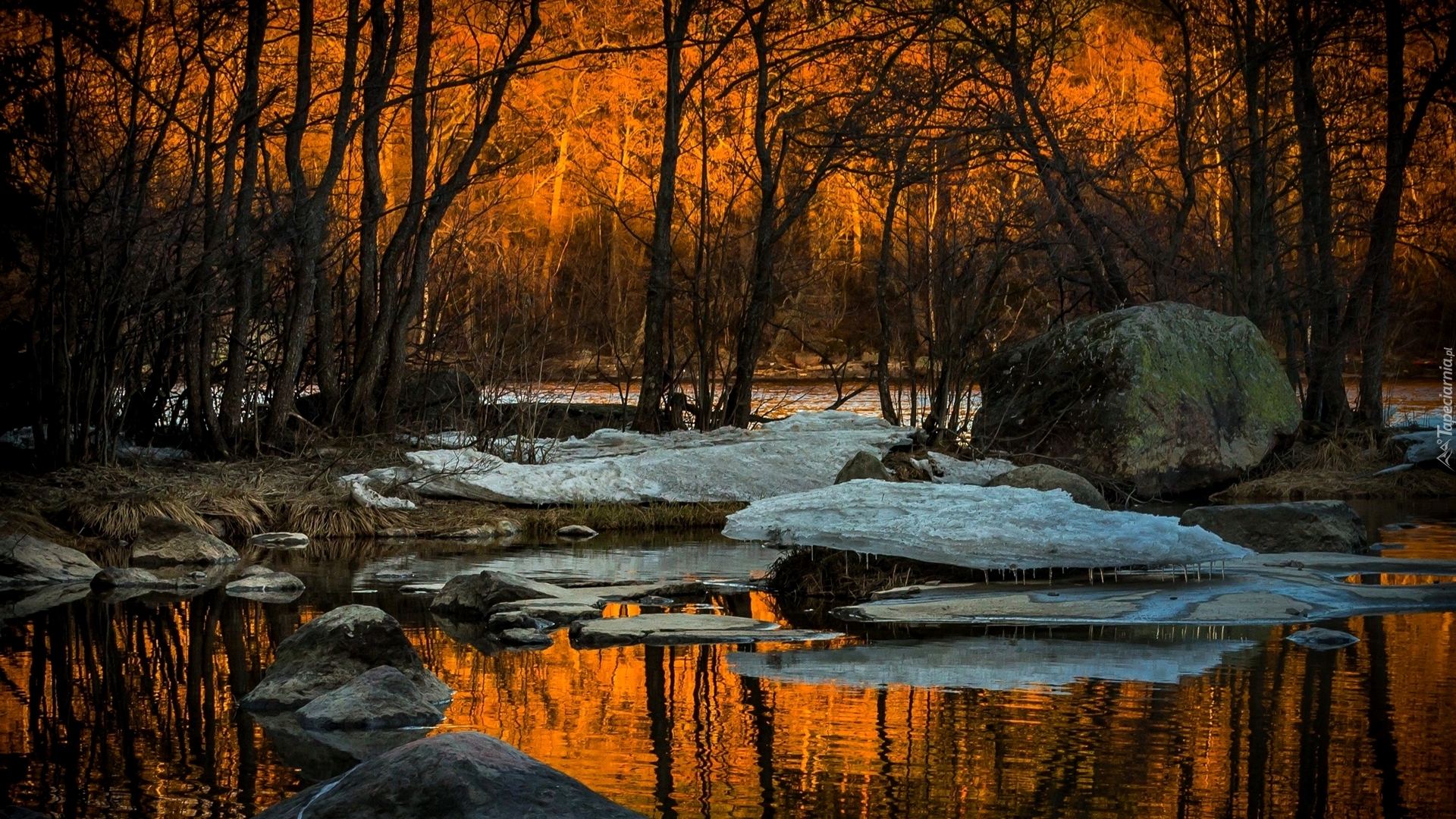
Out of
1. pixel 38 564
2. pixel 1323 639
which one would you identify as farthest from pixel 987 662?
pixel 38 564

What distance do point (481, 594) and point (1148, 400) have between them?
869cm

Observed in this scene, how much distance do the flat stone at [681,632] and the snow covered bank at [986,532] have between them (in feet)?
3.43

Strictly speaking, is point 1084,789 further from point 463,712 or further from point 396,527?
point 396,527

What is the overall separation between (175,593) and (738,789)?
5358 millimetres

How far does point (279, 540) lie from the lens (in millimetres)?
11461

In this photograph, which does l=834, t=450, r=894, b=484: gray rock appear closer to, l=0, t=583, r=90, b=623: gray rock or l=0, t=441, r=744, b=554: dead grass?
l=0, t=441, r=744, b=554: dead grass

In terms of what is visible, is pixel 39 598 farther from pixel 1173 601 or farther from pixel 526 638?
pixel 1173 601

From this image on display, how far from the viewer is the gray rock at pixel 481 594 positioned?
8148mm

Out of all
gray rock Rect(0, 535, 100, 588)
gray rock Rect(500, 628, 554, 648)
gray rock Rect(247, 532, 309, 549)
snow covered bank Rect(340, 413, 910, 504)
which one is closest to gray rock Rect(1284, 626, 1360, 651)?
gray rock Rect(500, 628, 554, 648)

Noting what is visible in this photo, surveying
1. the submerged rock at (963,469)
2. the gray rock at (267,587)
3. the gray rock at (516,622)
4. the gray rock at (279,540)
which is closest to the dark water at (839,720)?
the gray rock at (516,622)

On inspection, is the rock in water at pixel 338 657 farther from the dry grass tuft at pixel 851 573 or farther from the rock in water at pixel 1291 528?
the rock in water at pixel 1291 528

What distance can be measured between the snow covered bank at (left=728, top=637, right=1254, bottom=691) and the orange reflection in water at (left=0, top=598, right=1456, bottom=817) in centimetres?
14

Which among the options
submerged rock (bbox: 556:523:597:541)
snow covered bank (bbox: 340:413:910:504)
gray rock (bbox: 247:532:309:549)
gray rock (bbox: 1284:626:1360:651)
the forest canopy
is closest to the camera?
gray rock (bbox: 1284:626:1360:651)

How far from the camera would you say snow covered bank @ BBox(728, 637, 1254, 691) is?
20.2 feet
